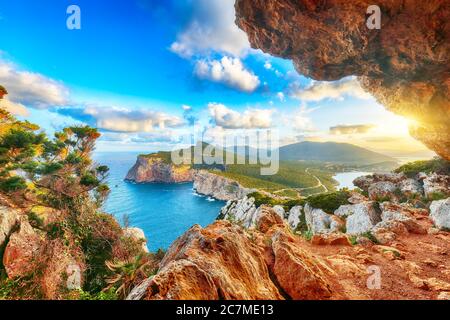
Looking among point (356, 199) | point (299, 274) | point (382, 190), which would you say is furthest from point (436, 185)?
point (299, 274)

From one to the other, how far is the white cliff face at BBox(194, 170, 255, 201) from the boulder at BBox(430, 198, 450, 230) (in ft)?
232

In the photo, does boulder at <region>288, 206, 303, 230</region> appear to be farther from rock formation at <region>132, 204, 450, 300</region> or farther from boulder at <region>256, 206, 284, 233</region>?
rock formation at <region>132, 204, 450, 300</region>

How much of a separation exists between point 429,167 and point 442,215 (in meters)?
15.9

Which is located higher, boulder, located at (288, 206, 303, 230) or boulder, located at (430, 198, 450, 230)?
boulder, located at (430, 198, 450, 230)

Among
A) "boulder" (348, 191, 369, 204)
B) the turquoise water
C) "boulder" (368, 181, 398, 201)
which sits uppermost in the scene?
"boulder" (368, 181, 398, 201)

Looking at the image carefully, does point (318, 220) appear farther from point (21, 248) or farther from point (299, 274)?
point (21, 248)

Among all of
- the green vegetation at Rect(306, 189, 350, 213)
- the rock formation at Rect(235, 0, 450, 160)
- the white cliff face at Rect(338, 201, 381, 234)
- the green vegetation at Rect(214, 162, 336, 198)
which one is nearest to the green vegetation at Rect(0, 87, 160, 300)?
the white cliff face at Rect(338, 201, 381, 234)

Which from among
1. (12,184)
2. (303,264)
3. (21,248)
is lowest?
(21,248)

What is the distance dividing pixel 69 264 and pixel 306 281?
58.7ft

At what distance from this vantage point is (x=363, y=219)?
16.8m

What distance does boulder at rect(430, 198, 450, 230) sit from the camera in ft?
41.8
